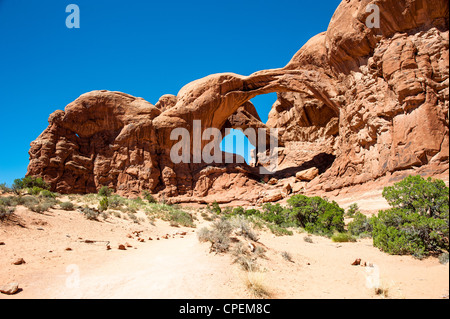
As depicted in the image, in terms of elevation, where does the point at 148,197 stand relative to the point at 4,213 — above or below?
below

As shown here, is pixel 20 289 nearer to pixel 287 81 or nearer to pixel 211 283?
pixel 211 283

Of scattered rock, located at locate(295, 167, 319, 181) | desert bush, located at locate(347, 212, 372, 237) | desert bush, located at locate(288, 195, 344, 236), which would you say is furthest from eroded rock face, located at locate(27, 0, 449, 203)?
desert bush, located at locate(288, 195, 344, 236)

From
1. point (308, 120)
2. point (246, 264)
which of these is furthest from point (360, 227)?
point (308, 120)

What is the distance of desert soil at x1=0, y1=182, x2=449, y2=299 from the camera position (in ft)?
12.4

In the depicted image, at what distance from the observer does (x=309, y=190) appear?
24.2 m

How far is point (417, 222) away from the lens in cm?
601

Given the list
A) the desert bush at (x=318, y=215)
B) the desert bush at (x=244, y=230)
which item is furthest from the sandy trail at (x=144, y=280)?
the desert bush at (x=318, y=215)

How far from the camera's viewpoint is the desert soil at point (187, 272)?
3.77m

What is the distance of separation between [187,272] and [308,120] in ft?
106

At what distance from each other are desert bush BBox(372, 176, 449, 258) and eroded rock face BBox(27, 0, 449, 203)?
987 centimetres

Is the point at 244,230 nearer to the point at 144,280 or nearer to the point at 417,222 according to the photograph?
the point at 144,280

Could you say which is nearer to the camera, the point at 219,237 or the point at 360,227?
the point at 219,237

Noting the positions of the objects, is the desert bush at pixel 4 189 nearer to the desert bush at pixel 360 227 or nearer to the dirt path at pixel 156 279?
the dirt path at pixel 156 279

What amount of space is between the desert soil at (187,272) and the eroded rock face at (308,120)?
12.4 meters
